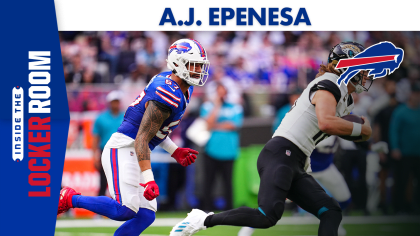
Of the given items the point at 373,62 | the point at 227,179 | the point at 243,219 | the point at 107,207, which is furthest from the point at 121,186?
the point at 227,179

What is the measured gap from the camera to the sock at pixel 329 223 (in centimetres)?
354

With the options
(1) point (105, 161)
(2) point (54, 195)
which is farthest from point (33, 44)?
(1) point (105, 161)

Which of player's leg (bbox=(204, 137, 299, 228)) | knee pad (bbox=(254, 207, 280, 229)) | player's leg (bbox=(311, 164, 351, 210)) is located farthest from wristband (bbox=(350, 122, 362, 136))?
player's leg (bbox=(311, 164, 351, 210))

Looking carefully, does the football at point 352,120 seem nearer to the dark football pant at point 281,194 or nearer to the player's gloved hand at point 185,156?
the dark football pant at point 281,194

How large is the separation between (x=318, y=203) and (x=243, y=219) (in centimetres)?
55

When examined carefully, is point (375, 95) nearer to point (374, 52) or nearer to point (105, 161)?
point (374, 52)

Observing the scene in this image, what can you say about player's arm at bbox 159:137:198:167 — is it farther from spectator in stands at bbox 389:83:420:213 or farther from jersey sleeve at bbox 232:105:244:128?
spectator in stands at bbox 389:83:420:213

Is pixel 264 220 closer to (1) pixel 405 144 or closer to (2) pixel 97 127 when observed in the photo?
(2) pixel 97 127

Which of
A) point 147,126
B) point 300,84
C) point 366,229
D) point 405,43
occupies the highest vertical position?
point 405,43

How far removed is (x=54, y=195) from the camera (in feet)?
17.0

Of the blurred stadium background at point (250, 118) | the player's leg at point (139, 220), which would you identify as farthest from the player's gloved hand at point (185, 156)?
the blurred stadium background at point (250, 118)

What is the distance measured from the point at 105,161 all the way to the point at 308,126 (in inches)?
62.0

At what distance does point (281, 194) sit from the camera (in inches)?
140

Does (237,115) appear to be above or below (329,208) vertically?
above
